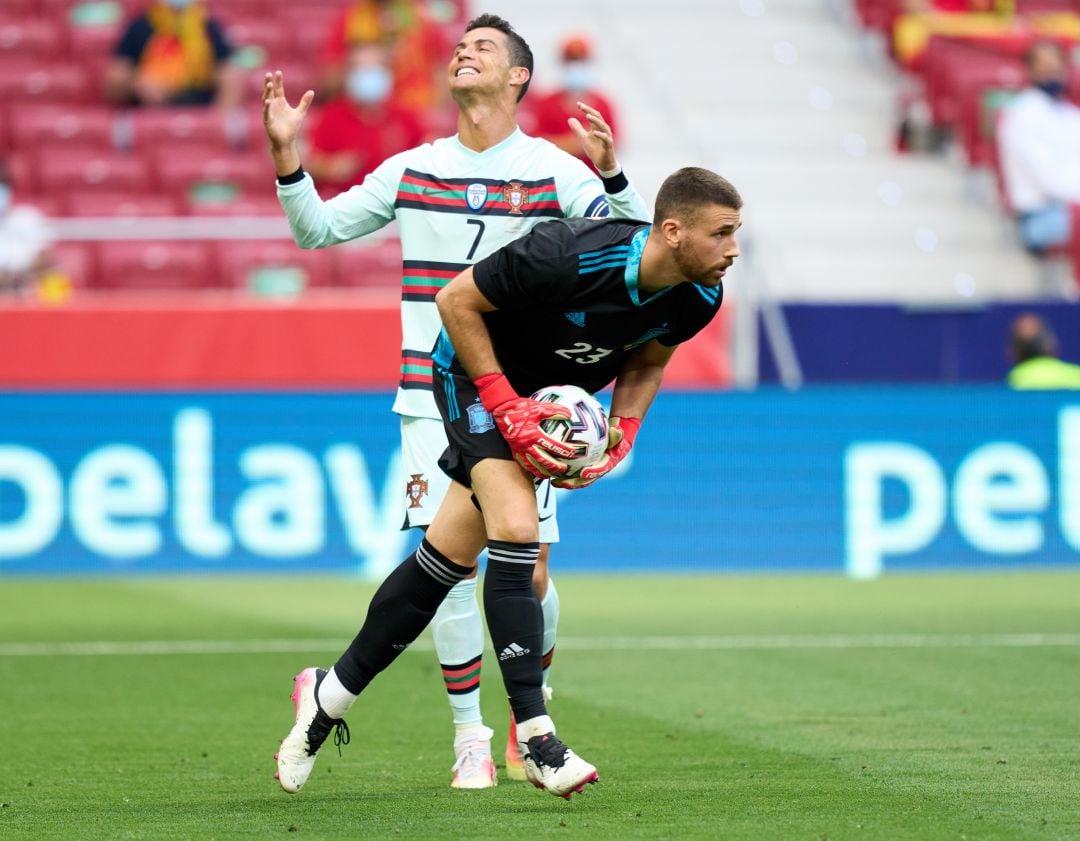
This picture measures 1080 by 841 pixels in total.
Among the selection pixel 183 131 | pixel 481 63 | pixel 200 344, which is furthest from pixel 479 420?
pixel 183 131

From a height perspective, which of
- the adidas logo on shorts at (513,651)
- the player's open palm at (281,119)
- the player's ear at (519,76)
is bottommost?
the adidas logo on shorts at (513,651)

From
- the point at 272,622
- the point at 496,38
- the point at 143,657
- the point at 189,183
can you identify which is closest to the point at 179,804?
the point at 496,38

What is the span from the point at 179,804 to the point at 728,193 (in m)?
2.42

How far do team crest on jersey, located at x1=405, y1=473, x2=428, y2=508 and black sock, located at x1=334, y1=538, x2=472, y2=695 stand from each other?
0.52m

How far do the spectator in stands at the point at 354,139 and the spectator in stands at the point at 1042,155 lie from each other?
553 centimetres

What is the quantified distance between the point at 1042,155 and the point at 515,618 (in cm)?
1219

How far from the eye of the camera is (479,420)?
19.0 feet

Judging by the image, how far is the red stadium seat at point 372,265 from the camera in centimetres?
1425

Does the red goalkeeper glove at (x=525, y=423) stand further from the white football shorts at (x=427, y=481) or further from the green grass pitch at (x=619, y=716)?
the green grass pitch at (x=619, y=716)

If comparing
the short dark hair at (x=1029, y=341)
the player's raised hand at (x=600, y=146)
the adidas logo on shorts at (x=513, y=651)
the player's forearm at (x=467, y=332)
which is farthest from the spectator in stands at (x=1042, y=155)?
the adidas logo on shorts at (x=513, y=651)

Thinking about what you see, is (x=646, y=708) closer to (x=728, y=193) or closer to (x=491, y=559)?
(x=491, y=559)

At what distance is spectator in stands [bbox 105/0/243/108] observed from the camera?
1648 centimetres

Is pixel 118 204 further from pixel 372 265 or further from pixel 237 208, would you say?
pixel 372 265

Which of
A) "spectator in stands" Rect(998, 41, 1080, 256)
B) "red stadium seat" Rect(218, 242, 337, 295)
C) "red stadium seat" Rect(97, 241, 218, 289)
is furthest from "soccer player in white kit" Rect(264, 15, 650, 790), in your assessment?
"spectator in stands" Rect(998, 41, 1080, 256)
